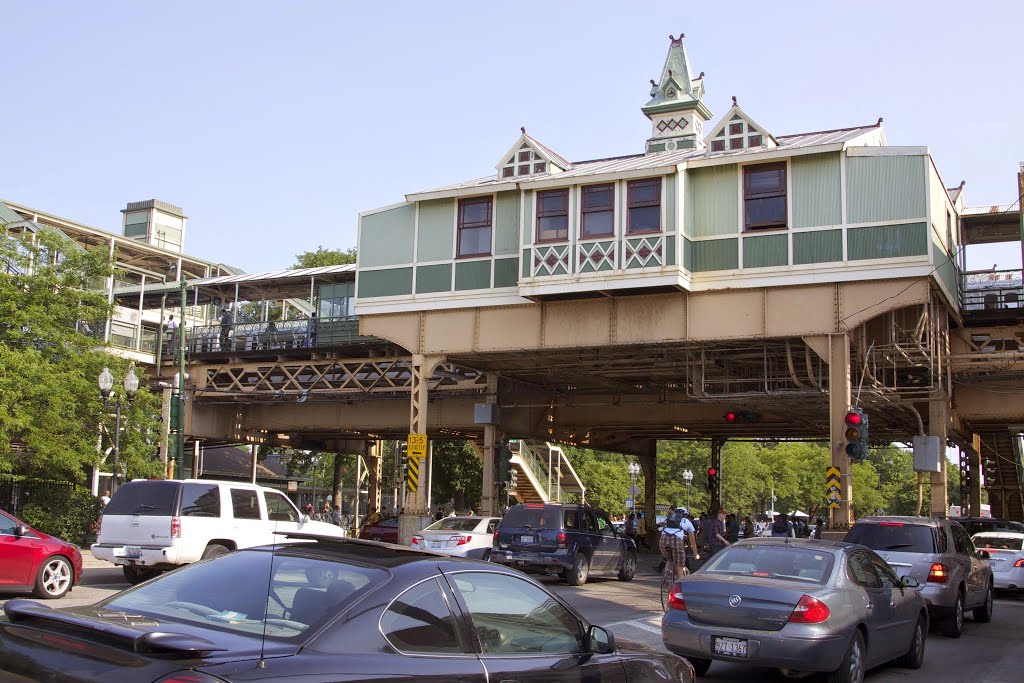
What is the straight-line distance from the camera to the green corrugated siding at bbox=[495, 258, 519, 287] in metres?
27.9

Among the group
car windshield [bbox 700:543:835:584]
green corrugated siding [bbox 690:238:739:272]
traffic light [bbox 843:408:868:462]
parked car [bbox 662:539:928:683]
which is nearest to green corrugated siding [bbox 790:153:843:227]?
green corrugated siding [bbox 690:238:739:272]

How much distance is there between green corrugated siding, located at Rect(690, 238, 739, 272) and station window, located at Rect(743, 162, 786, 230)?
0.69m

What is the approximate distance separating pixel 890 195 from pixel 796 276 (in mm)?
2886

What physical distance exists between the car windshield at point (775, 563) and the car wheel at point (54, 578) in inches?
384

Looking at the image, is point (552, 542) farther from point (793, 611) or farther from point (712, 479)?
point (712, 479)

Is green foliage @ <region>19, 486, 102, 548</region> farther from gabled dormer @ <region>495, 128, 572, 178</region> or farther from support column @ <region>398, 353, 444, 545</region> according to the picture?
gabled dormer @ <region>495, 128, 572, 178</region>

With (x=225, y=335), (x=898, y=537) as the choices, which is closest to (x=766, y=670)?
(x=898, y=537)

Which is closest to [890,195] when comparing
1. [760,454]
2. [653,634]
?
[653,634]

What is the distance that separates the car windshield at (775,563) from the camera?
10.1 m

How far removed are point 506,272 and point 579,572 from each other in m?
9.64

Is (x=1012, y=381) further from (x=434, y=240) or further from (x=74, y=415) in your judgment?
(x=74, y=415)

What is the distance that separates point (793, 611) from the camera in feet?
30.6

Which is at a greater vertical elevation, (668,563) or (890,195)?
(890,195)

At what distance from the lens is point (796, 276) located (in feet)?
80.5
